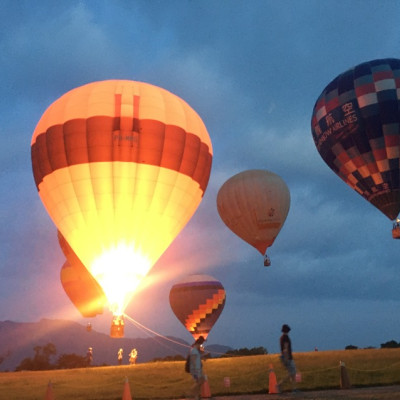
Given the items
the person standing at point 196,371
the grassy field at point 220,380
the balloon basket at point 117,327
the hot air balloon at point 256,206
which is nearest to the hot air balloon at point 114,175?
the balloon basket at point 117,327

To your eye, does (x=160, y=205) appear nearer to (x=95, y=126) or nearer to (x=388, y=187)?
(x=95, y=126)

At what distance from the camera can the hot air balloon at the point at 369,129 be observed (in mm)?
29953

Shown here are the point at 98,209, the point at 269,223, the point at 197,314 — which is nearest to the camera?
the point at 98,209

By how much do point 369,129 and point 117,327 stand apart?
18430mm

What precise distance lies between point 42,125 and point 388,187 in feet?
63.2

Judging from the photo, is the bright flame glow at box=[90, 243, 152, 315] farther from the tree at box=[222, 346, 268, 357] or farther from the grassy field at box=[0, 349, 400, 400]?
the tree at box=[222, 346, 268, 357]

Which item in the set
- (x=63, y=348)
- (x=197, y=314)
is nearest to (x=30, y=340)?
(x=63, y=348)

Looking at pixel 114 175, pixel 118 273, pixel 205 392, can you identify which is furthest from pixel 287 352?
pixel 114 175

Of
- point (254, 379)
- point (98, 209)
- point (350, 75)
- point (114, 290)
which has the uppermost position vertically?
point (350, 75)

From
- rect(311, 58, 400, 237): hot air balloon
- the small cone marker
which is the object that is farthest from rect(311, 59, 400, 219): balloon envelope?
the small cone marker

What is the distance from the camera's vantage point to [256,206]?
36.4 metres

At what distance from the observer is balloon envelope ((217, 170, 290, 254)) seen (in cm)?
3647

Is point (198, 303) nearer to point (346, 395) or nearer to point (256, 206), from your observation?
point (256, 206)

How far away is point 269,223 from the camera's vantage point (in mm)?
36594
